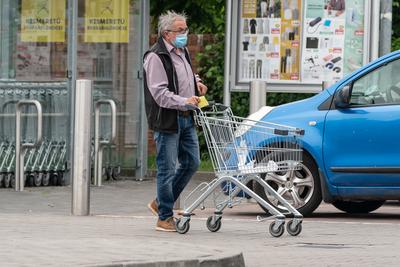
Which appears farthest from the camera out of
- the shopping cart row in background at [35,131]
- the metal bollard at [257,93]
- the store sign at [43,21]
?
the store sign at [43,21]

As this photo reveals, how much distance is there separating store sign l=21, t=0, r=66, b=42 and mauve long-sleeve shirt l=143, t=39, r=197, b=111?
6.16m

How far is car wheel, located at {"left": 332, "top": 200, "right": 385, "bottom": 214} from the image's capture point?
14023 millimetres

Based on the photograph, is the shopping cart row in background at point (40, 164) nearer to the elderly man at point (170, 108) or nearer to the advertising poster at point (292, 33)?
the advertising poster at point (292, 33)

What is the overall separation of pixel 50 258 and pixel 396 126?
17.6ft

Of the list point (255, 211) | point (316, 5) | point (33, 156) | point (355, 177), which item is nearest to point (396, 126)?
point (355, 177)

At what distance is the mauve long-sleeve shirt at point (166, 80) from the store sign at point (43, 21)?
6.16 meters

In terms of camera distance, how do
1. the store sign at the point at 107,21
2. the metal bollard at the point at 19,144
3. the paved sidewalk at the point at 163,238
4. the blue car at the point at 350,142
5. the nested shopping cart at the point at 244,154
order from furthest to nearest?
the store sign at the point at 107,21, the metal bollard at the point at 19,144, the blue car at the point at 350,142, the nested shopping cart at the point at 244,154, the paved sidewalk at the point at 163,238

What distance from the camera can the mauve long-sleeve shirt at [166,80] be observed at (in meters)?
11.1

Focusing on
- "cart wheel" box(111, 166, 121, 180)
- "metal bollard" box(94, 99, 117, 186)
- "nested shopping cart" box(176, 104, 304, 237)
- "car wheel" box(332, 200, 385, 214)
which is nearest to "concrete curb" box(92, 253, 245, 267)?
"nested shopping cart" box(176, 104, 304, 237)

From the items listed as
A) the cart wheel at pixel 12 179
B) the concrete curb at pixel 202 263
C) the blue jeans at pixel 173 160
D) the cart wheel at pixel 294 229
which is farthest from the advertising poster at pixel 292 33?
the concrete curb at pixel 202 263

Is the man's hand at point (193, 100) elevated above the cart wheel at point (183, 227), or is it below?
above

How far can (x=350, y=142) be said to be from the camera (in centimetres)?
1302

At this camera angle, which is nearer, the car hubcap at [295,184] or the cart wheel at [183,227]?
the cart wheel at [183,227]

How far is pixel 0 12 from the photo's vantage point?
17078 mm
